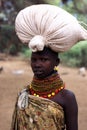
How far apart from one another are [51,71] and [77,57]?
34.8 feet

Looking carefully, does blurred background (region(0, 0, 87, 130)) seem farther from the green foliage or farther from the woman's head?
the woman's head

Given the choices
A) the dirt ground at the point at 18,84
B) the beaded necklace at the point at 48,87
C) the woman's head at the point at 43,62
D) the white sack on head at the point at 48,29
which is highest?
the white sack on head at the point at 48,29

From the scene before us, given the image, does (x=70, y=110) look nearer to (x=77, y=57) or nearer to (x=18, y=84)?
→ (x=18, y=84)

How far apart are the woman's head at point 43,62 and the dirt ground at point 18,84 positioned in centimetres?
362

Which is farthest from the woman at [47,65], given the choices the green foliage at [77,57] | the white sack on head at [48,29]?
the green foliage at [77,57]

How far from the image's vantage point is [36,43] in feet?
8.78

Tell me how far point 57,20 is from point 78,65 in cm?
1031

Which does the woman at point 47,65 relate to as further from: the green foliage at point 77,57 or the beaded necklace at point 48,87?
the green foliage at point 77,57

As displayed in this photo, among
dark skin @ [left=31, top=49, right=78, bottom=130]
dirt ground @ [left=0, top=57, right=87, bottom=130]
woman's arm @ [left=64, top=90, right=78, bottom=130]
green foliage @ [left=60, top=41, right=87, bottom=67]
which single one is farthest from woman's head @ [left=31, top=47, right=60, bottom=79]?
green foliage @ [left=60, top=41, right=87, bottom=67]

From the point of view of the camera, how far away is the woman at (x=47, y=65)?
272 cm

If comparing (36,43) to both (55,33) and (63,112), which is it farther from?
(63,112)

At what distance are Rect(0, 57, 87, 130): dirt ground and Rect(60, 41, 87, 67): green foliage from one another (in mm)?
525

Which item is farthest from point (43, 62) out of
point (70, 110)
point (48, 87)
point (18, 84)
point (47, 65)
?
point (18, 84)

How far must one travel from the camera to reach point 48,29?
270 cm
